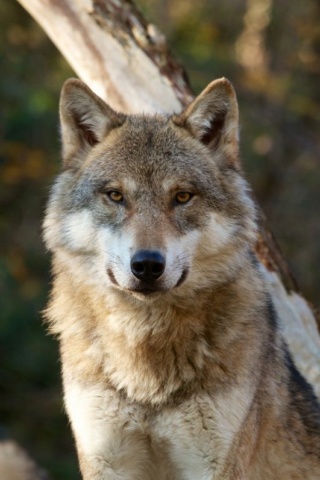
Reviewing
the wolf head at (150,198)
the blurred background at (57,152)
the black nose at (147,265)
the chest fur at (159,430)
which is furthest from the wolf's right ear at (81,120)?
the blurred background at (57,152)

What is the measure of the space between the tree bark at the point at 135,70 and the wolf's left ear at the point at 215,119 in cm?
137

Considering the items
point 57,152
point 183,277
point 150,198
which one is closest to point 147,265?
point 183,277

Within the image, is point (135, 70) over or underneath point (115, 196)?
over

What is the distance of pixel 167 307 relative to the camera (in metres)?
5.38

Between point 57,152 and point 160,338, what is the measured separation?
35.4 ft

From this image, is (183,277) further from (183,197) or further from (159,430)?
(159,430)

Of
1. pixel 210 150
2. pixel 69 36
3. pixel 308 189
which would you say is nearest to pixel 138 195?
pixel 210 150

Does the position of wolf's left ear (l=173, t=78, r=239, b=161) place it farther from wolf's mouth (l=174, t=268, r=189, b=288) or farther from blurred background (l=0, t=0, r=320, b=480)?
blurred background (l=0, t=0, r=320, b=480)

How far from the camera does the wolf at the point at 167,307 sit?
16.6 ft

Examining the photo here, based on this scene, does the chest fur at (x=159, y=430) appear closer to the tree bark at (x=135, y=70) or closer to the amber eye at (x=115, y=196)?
the amber eye at (x=115, y=196)

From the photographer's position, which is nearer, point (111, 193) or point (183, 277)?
point (183, 277)

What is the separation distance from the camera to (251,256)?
18.8 ft

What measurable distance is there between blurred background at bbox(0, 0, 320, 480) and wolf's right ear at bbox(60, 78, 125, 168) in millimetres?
8243

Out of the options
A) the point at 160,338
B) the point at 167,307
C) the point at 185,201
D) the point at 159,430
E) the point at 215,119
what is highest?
the point at 215,119
